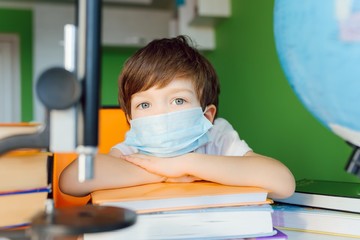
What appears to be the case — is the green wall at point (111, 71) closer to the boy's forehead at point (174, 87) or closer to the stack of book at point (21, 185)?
the boy's forehead at point (174, 87)

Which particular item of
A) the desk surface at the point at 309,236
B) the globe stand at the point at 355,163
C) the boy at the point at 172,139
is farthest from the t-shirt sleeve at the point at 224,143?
the globe stand at the point at 355,163

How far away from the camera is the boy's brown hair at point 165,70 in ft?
2.59

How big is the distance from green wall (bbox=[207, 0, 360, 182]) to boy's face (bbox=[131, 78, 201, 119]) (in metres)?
0.38

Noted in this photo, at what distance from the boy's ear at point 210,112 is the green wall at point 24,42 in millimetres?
2698

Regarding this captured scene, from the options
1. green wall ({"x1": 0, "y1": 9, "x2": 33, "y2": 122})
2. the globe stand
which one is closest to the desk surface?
the globe stand

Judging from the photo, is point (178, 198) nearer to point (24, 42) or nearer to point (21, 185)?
point (21, 185)

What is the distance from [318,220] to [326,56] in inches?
11.6

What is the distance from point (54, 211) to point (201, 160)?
0.30m

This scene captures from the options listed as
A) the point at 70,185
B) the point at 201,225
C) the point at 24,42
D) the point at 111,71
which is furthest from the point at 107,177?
the point at 24,42

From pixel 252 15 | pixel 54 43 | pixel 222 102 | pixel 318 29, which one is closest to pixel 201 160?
pixel 318 29

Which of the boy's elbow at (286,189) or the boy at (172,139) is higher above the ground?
the boy at (172,139)

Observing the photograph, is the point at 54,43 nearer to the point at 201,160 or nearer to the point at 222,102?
the point at 222,102

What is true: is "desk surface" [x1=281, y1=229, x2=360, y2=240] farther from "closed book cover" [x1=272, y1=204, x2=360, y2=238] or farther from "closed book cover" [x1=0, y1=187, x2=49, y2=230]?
"closed book cover" [x1=0, y1=187, x2=49, y2=230]

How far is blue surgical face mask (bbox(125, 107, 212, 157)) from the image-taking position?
2.32ft
